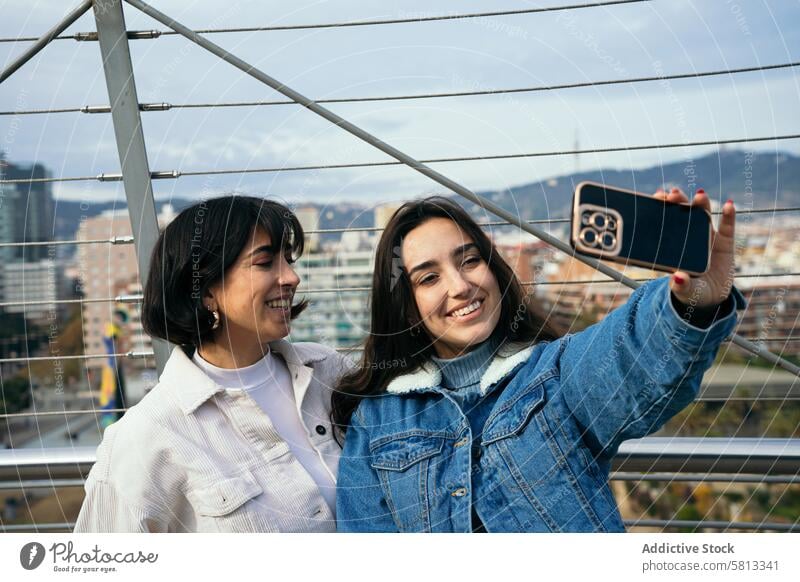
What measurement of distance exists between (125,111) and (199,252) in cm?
28

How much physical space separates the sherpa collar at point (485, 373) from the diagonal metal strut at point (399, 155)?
0.14 metres

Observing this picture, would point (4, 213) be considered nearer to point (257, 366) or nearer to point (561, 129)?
point (257, 366)

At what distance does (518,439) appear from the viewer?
91cm

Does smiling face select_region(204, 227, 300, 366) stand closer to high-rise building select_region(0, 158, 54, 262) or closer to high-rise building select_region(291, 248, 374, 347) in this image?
high-rise building select_region(291, 248, 374, 347)

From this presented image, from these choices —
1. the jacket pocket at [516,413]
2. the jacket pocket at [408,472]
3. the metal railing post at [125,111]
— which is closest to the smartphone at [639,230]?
the jacket pocket at [516,413]

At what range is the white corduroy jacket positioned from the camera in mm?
947

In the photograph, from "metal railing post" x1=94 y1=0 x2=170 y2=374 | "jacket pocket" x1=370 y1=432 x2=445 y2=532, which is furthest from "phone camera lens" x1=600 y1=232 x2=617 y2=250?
"metal railing post" x1=94 y1=0 x2=170 y2=374

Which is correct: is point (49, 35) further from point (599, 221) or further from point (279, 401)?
point (599, 221)

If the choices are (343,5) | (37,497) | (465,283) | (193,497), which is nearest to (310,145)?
(343,5)

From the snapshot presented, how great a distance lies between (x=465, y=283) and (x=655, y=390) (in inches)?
9.0

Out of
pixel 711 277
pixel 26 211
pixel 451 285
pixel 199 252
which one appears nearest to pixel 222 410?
pixel 199 252

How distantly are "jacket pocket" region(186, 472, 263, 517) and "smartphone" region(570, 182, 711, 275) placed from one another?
0.44 m

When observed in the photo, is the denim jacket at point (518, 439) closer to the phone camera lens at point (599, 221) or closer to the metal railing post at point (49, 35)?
the phone camera lens at point (599, 221)

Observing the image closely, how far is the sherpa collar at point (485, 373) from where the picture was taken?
93cm
